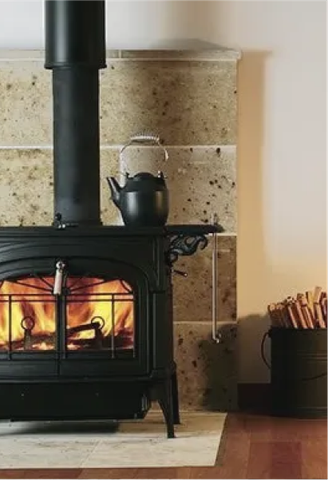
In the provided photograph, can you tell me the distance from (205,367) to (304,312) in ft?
1.39

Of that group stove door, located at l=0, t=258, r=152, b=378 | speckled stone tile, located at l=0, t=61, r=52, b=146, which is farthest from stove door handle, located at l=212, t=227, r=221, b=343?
speckled stone tile, located at l=0, t=61, r=52, b=146

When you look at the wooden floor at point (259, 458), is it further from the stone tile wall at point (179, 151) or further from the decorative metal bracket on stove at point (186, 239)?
the decorative metal bracket on stove at point (186, 239)

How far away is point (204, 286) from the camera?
4.30 m

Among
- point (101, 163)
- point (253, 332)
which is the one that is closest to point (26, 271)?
point (101, 163)

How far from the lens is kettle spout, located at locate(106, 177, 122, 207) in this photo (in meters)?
3.93

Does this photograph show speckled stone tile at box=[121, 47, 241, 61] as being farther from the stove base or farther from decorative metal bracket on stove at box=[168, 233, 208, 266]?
the stove base

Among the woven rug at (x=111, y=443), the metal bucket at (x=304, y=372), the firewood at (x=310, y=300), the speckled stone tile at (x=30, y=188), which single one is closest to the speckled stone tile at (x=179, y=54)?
the speckled stone tile at (x=30, y=188)

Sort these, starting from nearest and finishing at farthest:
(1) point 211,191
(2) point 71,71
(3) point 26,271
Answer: (3) point 26,271 < (2) point 71,71 < (1) point 211,191

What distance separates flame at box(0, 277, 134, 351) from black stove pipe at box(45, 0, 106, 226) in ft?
0.95

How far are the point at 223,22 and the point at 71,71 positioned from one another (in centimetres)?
65

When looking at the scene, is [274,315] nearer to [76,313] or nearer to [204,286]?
[204,286]

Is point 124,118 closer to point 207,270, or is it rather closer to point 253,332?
point 207,270

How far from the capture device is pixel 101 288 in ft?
12.4

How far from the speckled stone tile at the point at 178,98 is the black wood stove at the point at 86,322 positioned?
579 mm
